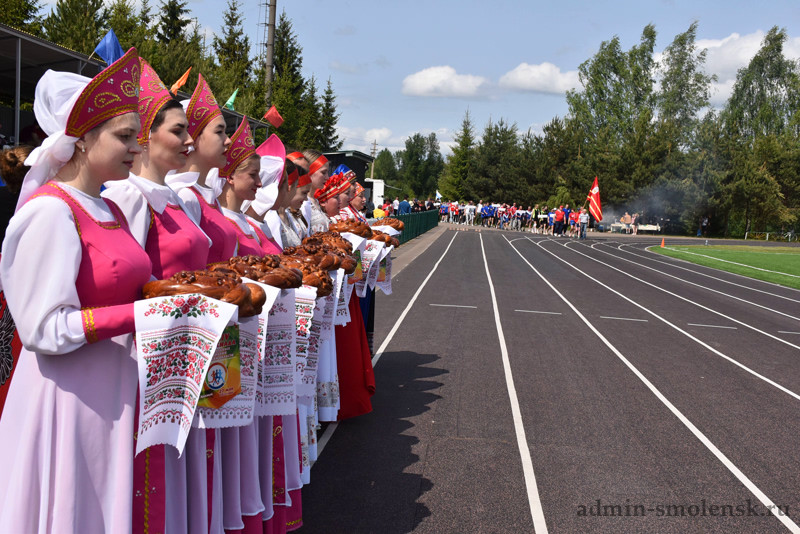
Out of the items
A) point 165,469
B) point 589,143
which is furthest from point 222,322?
point 589,143

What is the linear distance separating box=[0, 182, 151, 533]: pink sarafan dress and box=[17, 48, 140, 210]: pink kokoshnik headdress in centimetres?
12

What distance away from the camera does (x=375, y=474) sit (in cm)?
522

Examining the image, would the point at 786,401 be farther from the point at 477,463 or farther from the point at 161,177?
the point at 161,177

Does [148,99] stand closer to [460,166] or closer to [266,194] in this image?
[266,194]

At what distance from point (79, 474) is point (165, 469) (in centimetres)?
35

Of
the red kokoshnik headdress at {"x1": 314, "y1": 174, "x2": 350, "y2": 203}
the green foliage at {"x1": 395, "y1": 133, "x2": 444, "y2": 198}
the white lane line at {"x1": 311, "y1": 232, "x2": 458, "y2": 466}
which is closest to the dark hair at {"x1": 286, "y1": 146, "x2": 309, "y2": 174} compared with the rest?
the red kokoshnik headdress at {"x1": 314, "y1": 174, "x2": 350, "y2": 203}

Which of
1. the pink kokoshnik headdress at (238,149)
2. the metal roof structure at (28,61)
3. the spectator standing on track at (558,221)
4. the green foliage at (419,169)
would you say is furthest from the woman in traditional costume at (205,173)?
the green foliage at (419,169)

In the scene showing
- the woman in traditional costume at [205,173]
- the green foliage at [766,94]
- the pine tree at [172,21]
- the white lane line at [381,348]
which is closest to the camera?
the woman in traditional costume at [205,173]

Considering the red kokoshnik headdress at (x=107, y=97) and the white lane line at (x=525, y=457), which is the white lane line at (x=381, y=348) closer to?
the white lane line at (x=525, y=457)

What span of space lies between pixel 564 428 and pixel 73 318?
5.15m

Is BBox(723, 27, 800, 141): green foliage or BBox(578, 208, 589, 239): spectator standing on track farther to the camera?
BBox(723, 27, 800, 141): green foliage

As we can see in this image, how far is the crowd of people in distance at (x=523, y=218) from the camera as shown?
48.8 meters

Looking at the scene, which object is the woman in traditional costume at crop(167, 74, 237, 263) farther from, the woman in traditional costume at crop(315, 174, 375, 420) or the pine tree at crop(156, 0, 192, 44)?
the pine tree at crop(156, 0, 192, 44)

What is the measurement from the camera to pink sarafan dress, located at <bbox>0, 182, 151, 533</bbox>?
226 centimetres
